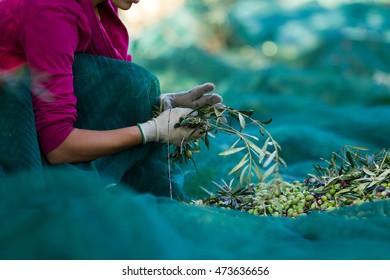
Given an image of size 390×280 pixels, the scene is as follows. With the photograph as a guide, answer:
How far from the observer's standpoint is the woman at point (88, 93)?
82.0 inches

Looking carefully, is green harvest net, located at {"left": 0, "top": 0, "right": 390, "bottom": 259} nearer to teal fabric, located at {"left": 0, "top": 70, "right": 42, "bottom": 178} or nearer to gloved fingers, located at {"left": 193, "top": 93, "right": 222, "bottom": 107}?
teal fabric, located at {"left": 0, "top": 70, "right": 42, "bottom": 178}

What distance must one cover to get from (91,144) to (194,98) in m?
0.50

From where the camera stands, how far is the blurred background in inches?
134

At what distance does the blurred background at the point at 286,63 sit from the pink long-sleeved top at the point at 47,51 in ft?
2.52

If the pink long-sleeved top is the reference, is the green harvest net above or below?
below

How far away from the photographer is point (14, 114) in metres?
2.08

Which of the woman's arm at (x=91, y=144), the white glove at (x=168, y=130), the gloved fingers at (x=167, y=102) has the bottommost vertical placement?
the woman's arm at (x=91, y=144)

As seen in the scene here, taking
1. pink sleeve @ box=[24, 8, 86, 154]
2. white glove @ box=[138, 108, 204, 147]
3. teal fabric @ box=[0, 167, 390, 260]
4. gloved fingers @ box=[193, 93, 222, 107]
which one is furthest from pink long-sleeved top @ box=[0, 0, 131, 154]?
gloved fingers @ box=[193, 93, 222, 107]

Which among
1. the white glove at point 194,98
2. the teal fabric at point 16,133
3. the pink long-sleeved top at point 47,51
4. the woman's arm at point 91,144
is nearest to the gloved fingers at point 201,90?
the white glove at point 194,98

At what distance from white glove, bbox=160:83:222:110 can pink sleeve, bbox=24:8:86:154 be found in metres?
0.45

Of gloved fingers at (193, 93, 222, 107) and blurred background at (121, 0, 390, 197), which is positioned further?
blurred background at (121, 0, 390, 197)

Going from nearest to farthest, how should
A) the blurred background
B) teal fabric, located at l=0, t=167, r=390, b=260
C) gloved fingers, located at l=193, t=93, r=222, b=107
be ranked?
teal fabric, located at l=0, t=167, r=390, b=260
gloved fingers, located at l=193, t=93, r=222, b=107
the blurred background

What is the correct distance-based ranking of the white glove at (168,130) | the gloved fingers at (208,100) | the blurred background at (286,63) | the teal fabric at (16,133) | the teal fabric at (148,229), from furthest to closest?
the blurred background at (286,63) < the gloved fingers at (208,100) < the white glove at (168,130) < the teal fabric at (16,133) < the teal fabric at (148,229)

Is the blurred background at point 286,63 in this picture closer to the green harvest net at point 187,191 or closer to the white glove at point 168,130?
the green harvest net at point 187,191
